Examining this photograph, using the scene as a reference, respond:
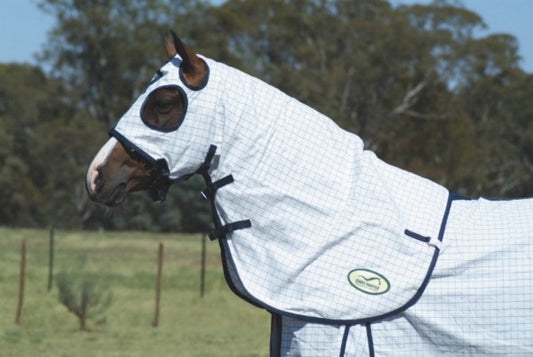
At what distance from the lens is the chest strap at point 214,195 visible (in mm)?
3164

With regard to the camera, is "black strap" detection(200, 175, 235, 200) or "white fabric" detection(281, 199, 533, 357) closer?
"white fabric" detection(281, 199, 533, 357)

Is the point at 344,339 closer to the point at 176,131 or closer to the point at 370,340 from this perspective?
the point at 370,340

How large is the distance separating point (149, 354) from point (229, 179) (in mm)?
7612

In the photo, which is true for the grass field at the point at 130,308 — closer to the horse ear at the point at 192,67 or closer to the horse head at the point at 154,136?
the horse head at the point at 154,136

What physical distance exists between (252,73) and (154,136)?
35736 mm

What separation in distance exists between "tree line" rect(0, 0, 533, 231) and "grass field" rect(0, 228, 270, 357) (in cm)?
1413

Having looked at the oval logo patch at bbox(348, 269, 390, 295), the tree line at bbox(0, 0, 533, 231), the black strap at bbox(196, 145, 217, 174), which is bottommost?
the oval logo patch at bbox(348, 269, 390, 295)

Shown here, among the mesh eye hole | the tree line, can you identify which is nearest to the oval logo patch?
the mesh eye hole

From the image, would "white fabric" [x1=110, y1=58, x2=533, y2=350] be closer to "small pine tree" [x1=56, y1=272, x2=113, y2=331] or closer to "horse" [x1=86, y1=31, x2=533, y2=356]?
"horse" [x1=86, y1=31, x2=533, y2=356]

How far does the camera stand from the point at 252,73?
1526 inches

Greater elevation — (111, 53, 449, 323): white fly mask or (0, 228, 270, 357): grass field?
(111, 53, 449, 323): white fly mask

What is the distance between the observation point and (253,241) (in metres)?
3.14

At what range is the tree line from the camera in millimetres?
38562

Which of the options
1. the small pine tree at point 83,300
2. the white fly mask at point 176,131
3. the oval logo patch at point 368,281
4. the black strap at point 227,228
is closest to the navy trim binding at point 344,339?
the oval logo patch at point 368,281
